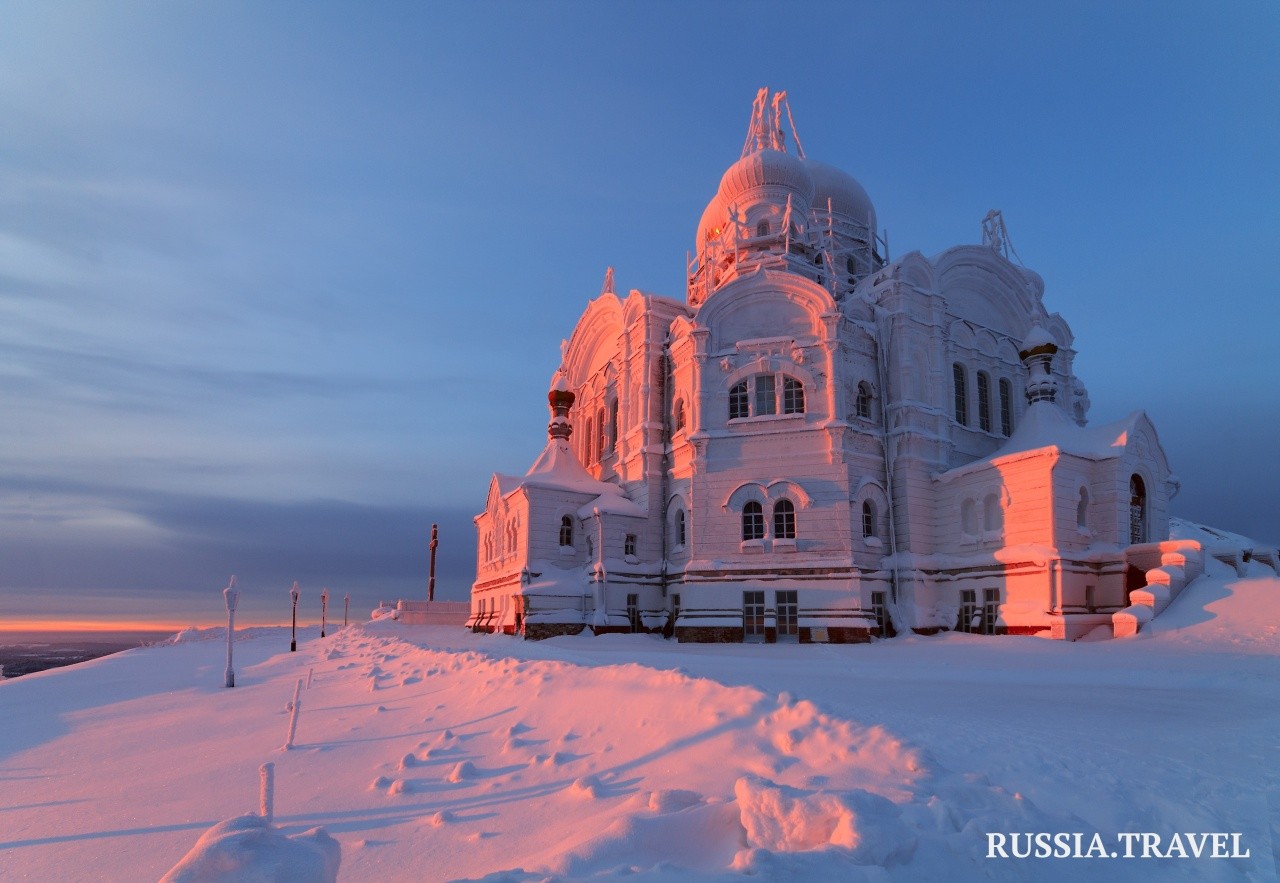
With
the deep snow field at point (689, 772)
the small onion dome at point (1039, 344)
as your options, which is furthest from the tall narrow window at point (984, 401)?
the deep snow field at point (689, 772)

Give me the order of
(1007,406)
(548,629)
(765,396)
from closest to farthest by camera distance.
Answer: (548,629) < (765,396) < (1007,406)

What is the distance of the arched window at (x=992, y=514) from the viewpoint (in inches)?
1002

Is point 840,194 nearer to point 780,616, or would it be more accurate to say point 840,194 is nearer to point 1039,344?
point 1039,344

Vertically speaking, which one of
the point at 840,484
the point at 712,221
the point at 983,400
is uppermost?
the point at 712,221

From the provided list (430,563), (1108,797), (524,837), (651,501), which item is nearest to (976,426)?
(651,501)

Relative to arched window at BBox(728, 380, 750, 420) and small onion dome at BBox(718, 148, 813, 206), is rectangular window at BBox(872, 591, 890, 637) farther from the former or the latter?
small onion dome at BBox(718, 148, 813, 206)

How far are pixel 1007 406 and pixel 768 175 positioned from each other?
51.8 ft

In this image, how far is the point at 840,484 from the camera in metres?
26.3

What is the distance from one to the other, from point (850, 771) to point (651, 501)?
23.5 m

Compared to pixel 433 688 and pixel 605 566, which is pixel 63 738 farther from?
pixel 605 566

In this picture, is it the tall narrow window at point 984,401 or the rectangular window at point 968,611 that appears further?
the tall narrow window at point 984,401

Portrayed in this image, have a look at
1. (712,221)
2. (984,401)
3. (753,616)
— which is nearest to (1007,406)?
(984,401)

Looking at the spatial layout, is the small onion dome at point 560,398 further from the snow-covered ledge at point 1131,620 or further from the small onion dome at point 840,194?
the snow-covered ledge at point 1131,620

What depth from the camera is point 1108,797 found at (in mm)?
6047
